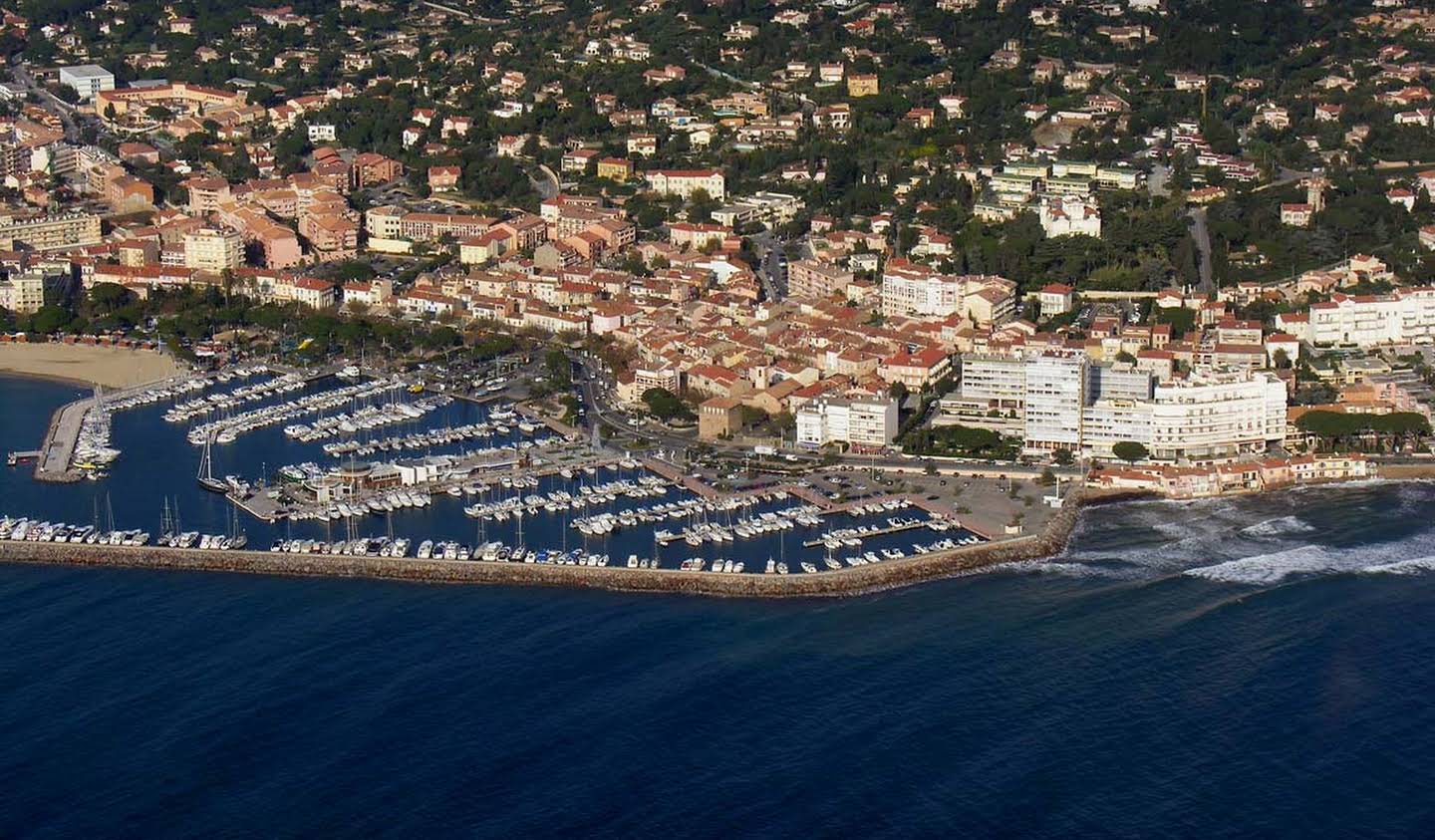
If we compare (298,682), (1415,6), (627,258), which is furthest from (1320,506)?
(1415,6)

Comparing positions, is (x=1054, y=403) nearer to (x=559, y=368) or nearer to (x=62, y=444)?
(x=559, y=368)

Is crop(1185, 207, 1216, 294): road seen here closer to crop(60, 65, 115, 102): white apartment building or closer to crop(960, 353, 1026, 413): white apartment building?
crop(960, 353, 1026, 413): white apartment building

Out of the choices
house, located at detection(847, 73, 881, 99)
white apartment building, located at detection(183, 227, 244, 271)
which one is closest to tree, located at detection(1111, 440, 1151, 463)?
white apartment building, located at detection(183, 227, 244, 271)

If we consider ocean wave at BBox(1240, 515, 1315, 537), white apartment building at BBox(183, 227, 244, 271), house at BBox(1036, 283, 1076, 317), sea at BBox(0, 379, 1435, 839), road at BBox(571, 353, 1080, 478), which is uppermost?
white apartment building at BBox(183, 227, 244, 271)

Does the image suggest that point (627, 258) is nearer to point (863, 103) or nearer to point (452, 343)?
point (452, 343)

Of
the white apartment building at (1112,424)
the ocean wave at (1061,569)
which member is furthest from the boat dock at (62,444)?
the white apartment building at (1112,424)

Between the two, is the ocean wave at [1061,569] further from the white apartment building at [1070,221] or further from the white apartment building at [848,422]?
the white apartment building at [1070,221]
